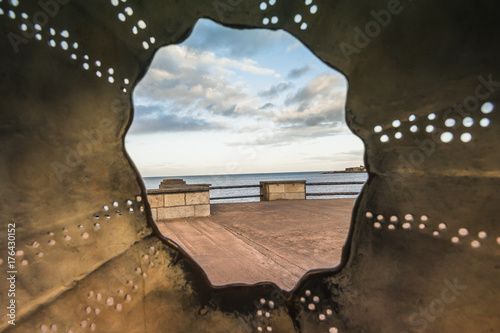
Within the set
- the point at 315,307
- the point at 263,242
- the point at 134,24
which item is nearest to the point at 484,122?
the point at 315,307

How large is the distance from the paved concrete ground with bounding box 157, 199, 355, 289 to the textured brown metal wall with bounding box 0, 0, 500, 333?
1.25 metres

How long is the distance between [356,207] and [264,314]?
93 centimetres

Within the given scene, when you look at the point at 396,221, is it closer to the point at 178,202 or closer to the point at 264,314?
the point at 264,314

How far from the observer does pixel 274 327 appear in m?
1.59

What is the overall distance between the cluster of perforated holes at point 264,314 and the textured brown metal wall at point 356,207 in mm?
13

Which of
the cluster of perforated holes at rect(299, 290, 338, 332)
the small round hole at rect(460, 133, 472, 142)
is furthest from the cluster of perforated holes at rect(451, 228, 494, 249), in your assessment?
the cluster of perforated holes at rect(299, 290, 338, 332)

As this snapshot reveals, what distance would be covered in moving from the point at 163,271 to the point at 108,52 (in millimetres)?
1382

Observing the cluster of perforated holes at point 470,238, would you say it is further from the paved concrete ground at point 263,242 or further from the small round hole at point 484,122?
the paved concrete ground at point 263,242

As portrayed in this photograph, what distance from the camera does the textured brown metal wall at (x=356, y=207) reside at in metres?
1.17

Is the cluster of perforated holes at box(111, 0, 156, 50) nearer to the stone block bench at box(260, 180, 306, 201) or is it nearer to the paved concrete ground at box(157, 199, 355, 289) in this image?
the paved concrete ground at box(157, 199, 355, 289)

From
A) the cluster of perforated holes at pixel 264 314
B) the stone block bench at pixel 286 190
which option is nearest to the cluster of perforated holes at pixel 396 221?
the cluster of perforated holes at pixel 264 314

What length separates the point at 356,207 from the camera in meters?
1.50

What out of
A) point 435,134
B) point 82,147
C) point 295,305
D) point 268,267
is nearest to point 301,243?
point 268,267

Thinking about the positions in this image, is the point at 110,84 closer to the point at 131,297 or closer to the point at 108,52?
the point at 108,52
